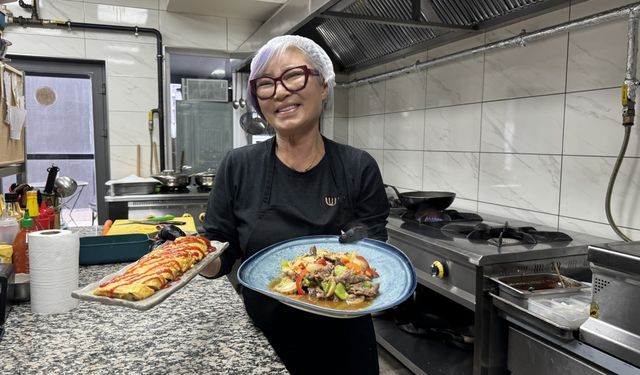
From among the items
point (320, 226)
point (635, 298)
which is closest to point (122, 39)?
point (320, 226)

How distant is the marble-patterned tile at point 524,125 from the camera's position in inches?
82.6

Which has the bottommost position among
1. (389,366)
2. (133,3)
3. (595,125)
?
(389,366)

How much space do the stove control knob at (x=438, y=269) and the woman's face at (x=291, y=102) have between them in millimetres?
926

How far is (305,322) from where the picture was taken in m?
1.32

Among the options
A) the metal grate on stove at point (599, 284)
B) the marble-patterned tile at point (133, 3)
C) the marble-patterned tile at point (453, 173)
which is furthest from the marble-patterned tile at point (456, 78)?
the marble-patterned tile at point (133, 3)

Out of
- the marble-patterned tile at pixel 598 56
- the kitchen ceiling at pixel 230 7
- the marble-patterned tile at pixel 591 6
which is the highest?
the kitchen ceiling at pixel 230 7

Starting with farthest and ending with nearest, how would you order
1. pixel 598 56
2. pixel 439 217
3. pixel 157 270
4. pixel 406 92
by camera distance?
pixel 406 92 → pixel 439 217 → pixel 598 56 → pixel 157 270

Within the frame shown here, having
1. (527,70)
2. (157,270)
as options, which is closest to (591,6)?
(527,70)

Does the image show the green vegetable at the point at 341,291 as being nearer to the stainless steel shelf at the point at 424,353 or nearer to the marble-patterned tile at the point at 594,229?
the stainless steel shelf at the point at 424,353

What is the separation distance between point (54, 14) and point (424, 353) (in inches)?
143

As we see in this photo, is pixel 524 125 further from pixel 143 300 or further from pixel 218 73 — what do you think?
pixel 218 73

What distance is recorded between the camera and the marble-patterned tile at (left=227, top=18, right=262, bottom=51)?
4.11 m

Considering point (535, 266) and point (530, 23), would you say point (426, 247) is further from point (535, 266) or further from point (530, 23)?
point (530, 23)

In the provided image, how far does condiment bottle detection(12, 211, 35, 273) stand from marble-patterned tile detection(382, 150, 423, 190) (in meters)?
2.29
